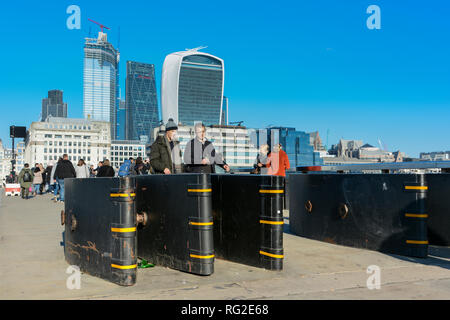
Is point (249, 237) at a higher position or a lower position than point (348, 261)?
higher

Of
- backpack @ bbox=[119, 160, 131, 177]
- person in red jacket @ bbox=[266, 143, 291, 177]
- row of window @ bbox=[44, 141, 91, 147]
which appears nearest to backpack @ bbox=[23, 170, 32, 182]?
backpack @ bbox=[119, 160, 131, 177]

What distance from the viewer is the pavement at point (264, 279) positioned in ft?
13.9

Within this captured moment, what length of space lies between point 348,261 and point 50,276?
166 inches

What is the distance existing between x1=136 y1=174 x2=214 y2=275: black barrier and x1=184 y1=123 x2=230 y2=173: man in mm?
1179

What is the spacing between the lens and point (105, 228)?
4.91 meters

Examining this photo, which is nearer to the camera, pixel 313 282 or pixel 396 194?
pixel 313 282

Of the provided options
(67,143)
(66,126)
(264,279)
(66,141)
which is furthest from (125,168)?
(66,126)

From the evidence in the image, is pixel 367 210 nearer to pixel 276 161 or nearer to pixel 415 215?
pixel 415 215

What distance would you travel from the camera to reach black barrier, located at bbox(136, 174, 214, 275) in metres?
5.09

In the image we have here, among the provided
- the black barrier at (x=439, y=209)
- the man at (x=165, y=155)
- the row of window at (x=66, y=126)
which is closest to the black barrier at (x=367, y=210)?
the black barrier at (x=439, y=209)

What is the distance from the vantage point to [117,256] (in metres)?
4.71

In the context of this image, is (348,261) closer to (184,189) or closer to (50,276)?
(184,189)

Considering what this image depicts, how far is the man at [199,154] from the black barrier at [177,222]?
1179 millimetres

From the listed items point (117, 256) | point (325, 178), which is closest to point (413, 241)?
point (325, 178)
